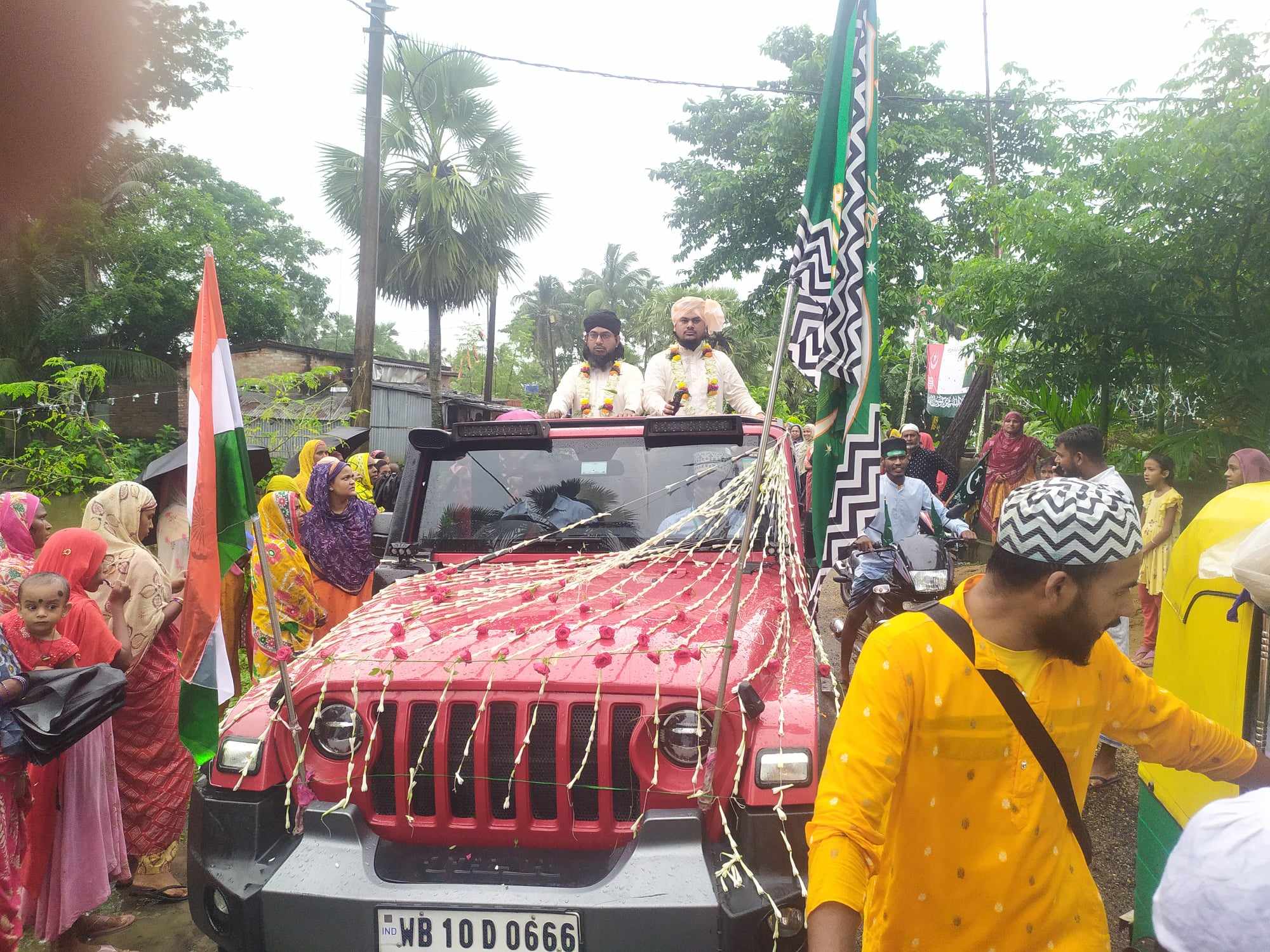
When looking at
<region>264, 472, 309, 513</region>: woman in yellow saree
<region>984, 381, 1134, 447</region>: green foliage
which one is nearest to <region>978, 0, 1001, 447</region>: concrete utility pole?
<region>984, 381, 1134, 447</region>: green foliage

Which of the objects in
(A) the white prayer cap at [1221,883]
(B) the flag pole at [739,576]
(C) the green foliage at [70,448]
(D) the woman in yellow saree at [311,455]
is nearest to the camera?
(A) the white prayer cap at [1221,883]

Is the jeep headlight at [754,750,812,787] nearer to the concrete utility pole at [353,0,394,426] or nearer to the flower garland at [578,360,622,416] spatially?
the flower garland at [578,360,622,416]

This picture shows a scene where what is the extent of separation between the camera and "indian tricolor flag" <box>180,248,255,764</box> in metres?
2.73

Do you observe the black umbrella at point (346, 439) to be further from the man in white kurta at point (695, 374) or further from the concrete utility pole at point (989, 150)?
the concrete utility pole at point (989, 150)

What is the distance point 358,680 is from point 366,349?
27.9ft

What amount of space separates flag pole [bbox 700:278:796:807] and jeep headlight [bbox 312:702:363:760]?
1157 millimetres

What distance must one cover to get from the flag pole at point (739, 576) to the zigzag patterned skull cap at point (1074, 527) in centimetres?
68

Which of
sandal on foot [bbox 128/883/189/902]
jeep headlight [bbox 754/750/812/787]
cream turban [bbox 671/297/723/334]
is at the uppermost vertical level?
cream turban [bbox 671/297/723/334]

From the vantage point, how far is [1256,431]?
766 cm

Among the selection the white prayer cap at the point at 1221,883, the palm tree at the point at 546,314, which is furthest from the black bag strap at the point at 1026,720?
the palm tree at the point at 546,314

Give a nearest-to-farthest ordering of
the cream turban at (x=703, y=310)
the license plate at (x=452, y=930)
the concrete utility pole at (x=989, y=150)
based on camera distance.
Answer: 1. the license plate at (x=452, y=930)
2. the cream turban at (x=703, y=310)
3. the concrete utility pole at (x=989, y=150)

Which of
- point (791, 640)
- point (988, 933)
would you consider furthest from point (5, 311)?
point (988, 933)

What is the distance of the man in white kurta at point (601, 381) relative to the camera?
17.9 feet

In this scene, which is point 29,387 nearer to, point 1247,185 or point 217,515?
point 217,515
